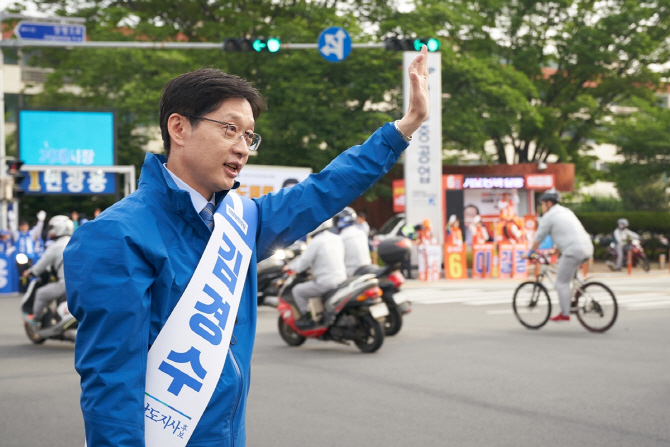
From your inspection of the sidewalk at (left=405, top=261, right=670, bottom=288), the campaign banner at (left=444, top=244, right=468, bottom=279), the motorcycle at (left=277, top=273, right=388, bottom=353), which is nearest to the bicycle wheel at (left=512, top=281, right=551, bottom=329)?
the motorcycle at (left=277, top=273, right=388, bottom=353)

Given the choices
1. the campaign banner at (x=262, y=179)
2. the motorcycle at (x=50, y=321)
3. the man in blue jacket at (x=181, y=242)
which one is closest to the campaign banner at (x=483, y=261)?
the campaign banner at (x=262, y=179)

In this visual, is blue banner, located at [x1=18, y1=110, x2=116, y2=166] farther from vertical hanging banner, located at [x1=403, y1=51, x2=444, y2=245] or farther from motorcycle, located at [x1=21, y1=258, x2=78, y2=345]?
motorcycle, located at [x1=21, y1=258, x2=78, y2=345]

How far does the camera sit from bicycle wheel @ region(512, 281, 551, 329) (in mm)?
11867

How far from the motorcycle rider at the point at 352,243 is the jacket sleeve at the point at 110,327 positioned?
8.97m

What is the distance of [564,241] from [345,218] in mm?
3035

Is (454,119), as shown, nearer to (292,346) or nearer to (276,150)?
(276,150)

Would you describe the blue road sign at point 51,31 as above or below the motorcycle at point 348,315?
above

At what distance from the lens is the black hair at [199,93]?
2371mm

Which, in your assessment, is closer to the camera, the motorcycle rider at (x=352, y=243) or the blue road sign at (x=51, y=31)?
the motorcycle rider at (x=352, y=243)

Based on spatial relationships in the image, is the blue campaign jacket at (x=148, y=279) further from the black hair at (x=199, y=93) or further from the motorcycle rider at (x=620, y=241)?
the motorcycle rider at (x=620, y=241)

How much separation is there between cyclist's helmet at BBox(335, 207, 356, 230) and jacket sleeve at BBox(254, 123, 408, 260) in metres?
8.53

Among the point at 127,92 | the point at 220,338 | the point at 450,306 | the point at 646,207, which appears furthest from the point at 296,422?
the point at 646,207

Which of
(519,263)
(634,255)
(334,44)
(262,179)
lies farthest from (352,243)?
(634,255)

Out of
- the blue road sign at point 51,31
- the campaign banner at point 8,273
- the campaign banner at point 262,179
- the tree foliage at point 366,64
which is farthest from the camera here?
the tree foliage at point 366,64
